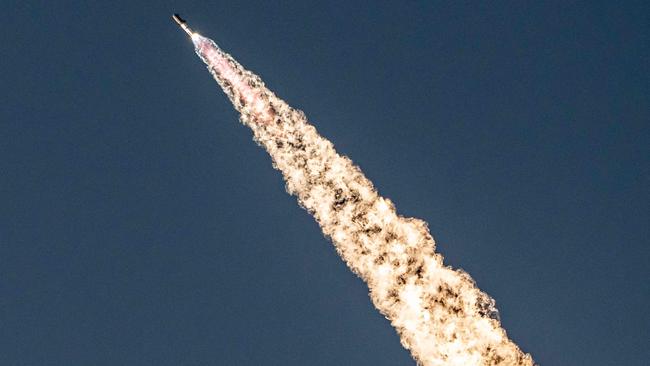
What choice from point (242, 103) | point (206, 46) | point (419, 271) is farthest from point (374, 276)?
point (206, 46)

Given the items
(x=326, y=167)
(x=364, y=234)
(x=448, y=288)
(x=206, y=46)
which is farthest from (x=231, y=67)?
(x=448, y=288)

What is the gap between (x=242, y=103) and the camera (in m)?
89.1

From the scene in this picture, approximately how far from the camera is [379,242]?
287ft

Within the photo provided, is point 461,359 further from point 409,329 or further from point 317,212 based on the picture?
point 317,212

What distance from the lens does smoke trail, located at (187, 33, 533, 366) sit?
278ft

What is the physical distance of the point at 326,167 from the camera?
89500mm

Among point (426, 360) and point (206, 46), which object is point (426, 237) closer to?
point (426, 360)

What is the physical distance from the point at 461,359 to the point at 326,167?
1869 cm

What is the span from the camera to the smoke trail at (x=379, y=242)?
84.7 m

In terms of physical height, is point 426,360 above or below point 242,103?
below

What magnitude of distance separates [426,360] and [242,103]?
25.1 metres

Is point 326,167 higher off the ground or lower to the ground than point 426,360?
higher

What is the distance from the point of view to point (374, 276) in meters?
86.6

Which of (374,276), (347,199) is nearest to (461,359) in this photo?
(374,276)
